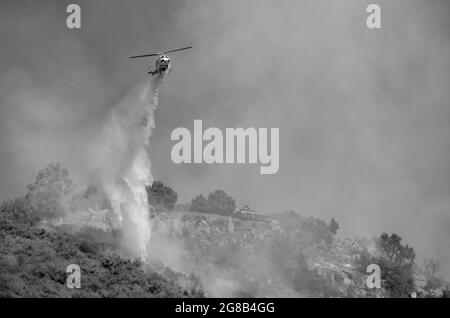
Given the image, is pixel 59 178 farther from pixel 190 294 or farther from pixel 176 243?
pixel 190 294

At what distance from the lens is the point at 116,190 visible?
114 m

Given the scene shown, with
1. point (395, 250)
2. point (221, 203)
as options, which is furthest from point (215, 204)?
point (395, 250)

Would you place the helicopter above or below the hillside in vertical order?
above

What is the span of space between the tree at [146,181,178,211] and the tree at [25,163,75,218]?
24497 millimetres

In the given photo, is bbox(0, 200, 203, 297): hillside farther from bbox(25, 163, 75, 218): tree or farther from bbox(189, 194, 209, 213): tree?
bbox(189, 194, 209, 213): tree

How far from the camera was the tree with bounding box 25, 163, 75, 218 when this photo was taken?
120438 millimetres

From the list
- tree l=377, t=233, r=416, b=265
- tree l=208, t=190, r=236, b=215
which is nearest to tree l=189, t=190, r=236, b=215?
tree l=208, t=190, r=236, b=215

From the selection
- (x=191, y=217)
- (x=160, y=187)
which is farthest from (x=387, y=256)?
(x=160, y=187)

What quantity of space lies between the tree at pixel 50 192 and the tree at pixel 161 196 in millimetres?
24497

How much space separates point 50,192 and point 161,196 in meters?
34.3

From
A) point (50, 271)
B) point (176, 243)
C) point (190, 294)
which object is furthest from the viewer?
point (176, 243)

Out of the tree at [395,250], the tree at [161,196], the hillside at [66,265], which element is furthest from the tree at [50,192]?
the tree at [395,250]

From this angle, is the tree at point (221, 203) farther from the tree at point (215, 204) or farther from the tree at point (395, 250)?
the tree at point (395, 250)
